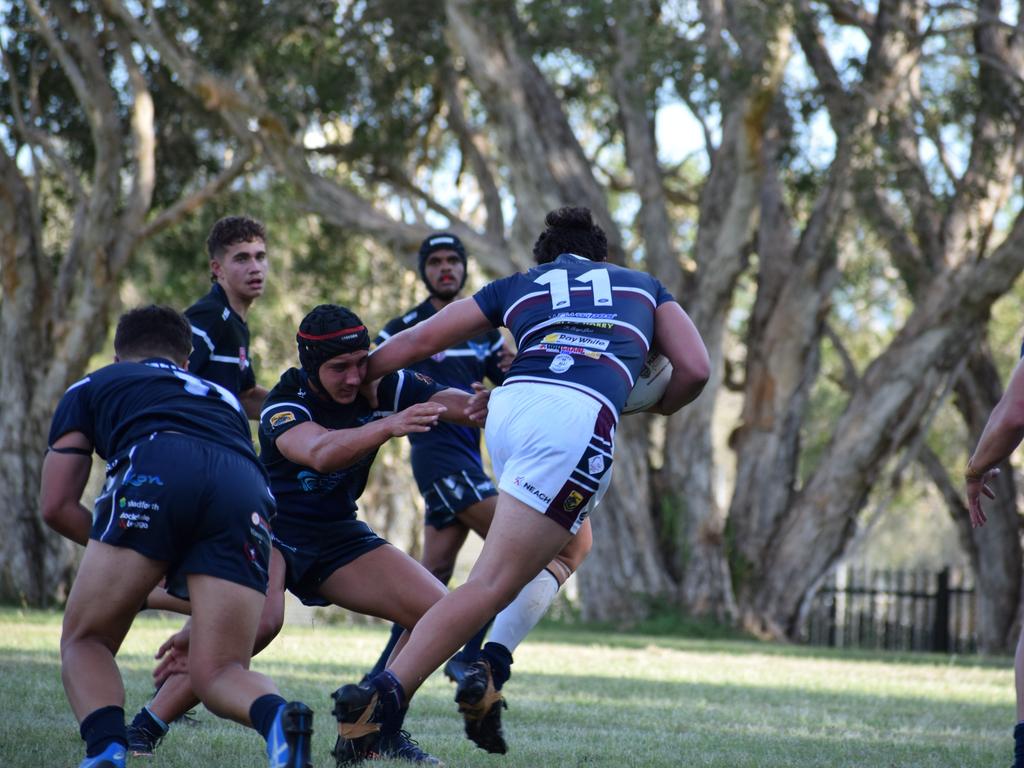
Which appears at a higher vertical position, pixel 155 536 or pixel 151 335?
pixel 151 335

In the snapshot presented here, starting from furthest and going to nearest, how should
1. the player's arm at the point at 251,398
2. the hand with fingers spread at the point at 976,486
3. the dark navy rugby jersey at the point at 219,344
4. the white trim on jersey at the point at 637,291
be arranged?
1. the player's arm at the point at 251,398
2. the dark navy rugby jersey at the point at 219,344
3. the white trim on jersey at the point at 637,291
4. the hand with fingers spread at the point at 976,486

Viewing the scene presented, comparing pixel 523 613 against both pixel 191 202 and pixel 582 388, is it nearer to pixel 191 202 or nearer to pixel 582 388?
pixel 582 388

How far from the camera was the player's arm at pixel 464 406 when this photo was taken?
518 centimetres

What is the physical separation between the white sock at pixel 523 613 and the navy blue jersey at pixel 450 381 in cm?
162

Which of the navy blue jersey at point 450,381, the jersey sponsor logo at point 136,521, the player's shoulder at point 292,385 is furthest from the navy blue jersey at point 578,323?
the navy blue jersey at point 450,381

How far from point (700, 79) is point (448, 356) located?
31.9 feet

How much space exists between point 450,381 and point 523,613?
8.16 feet

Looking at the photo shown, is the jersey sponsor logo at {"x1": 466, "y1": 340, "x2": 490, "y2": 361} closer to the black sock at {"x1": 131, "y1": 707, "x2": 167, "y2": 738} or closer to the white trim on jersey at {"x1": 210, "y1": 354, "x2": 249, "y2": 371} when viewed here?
the white trim on jersey at {"x1": 210, "y1": 354, "x2": 249, "y2": 371}

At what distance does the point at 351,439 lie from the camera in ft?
15.5

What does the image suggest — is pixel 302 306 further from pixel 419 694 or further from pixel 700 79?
pixel 419 694

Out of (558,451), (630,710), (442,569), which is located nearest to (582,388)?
(558,451)

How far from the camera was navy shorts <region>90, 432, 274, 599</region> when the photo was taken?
4109 mm

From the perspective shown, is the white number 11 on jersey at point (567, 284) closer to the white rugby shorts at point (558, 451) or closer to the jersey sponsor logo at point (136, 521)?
the white rugby shorts at point (558, 451)

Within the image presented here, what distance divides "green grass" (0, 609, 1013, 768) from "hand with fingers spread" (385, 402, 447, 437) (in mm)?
1278
